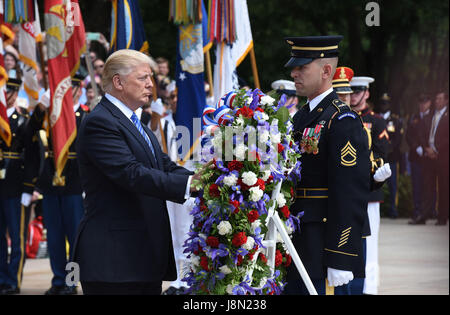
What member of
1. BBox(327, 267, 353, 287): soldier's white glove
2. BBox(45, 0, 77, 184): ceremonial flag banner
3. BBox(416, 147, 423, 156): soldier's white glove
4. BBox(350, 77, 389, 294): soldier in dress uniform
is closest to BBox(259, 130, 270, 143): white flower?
BBox(327, 267, 353, 287): soldier's white glove

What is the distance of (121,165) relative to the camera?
4457 millimetres

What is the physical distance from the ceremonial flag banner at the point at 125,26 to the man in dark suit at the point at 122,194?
3903 mm

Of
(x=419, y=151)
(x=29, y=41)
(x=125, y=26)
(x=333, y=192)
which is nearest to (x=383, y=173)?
(x=333, y=192)

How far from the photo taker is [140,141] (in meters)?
4.67

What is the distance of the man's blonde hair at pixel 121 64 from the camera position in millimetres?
4656

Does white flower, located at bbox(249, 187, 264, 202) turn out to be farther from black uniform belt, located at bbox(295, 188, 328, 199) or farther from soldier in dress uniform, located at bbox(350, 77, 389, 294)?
soldier in dress uniform, located at bbox(350, 77, 389, 294)

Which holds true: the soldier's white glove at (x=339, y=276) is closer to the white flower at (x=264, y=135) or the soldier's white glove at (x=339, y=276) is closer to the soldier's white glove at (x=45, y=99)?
the white flower at (x=264, y=135)

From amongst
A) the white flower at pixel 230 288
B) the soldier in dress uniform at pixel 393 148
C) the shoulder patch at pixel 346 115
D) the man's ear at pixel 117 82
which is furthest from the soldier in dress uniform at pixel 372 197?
the soldier in dress uniform at pixel 393 148

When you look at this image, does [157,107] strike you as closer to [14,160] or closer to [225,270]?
[14,160]

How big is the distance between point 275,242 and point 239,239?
0.31 metres

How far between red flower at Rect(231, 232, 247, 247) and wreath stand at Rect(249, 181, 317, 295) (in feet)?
0.45

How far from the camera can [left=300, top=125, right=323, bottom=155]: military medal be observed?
4.99 meters

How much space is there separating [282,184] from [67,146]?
3962 millimetres

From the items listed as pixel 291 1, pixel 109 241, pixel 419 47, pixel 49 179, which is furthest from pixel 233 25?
pixel 419 47
